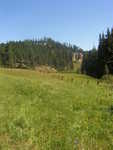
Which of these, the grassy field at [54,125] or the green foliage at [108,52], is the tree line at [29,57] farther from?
the grassy field at [54,125]

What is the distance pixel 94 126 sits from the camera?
32.6ft

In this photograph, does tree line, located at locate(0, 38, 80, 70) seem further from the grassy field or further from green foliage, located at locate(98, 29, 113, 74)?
the grassy field

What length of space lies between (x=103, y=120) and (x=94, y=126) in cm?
121

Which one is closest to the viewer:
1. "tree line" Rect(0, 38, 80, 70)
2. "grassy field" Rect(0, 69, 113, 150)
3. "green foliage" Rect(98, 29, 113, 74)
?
"grassy field" Rect(0, 69, 113, 150)

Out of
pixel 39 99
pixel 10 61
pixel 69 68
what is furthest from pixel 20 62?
pixel 39 99

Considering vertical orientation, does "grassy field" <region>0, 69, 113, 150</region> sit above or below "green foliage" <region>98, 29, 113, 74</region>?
below

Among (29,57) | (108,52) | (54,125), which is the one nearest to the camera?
(54,125)

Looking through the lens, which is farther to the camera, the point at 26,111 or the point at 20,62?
the point at 20,62

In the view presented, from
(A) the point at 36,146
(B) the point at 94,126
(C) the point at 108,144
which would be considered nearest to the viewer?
(A) the point at 36,146

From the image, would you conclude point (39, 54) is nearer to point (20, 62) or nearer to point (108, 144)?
point (20, 62)

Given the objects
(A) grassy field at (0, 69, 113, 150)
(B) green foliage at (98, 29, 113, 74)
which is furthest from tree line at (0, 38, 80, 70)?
(A) grassy field at (0, 69, 113, 150)

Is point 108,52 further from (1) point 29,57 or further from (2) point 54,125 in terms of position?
(1) point 29,57

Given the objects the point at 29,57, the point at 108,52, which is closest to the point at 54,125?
the point at 108,52

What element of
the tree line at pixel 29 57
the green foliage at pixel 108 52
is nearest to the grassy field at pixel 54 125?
the green foliage at pixel 108 52
